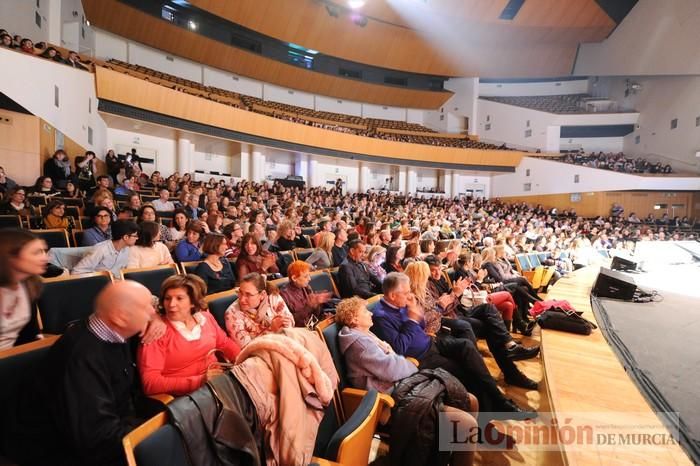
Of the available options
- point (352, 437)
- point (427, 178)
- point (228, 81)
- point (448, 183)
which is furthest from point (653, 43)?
point (352, 437)

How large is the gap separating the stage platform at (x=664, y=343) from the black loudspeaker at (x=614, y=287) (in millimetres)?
79

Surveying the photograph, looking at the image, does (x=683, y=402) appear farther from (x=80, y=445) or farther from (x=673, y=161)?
(x=673, y=161)

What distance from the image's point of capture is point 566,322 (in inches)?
86.0

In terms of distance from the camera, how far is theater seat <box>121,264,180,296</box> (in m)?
2.14

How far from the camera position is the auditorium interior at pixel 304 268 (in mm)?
1056

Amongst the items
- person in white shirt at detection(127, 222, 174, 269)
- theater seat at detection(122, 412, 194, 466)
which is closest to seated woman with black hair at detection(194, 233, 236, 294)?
person in white shirt at detection(127, 222, 174, 269)

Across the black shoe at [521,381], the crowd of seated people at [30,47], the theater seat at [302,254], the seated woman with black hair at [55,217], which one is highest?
the crowd of seated people at [30,47]

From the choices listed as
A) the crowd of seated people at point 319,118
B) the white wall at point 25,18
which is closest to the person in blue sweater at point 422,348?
the white wall at point 25,18

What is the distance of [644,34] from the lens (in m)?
13.1

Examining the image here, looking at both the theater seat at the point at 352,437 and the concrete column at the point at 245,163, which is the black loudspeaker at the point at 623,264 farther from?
the concrete column at the point at 245,163

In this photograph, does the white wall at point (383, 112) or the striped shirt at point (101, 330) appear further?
the white wall at point (383, 112)

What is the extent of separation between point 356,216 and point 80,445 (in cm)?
765

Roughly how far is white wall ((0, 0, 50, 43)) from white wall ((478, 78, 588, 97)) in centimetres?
1968

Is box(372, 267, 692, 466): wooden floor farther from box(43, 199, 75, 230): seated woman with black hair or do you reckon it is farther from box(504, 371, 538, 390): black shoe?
box(43, 199, 75, 230): seated woman with black hair
